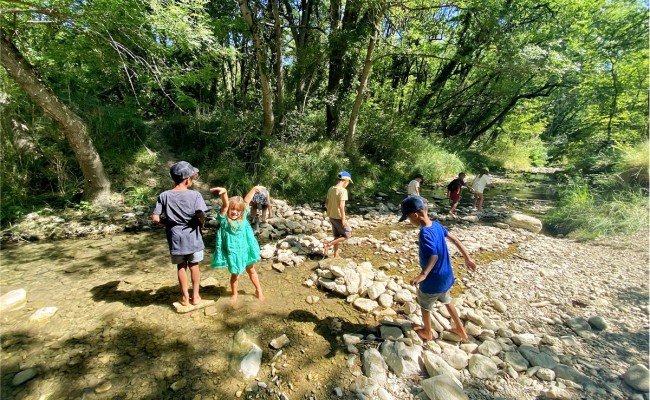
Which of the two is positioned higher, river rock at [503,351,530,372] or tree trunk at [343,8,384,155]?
tree trunk at [343,8,384,155]

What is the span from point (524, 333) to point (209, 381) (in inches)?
169

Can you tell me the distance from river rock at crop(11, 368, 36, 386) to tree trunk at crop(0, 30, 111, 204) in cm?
599

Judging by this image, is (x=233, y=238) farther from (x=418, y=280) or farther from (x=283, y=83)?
(x=283, y=83)

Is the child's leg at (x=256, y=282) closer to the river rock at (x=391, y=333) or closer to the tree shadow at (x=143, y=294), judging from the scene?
the tree shadow at (x=143, y=294)

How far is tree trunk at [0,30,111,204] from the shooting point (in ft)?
19.2

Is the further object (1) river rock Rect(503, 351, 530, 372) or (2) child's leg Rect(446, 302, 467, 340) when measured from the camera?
(2) child's leg Rect(446, 302, 467, 340)

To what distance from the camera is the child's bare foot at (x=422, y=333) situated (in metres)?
3.56

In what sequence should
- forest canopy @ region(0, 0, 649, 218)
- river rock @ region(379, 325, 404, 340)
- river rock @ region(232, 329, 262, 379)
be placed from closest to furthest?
river rock @ region(232, 329, 262, 379)
river rock @ region(379, 325, 404, 340)
forest canopy @ region(0, 0, 649, 218)

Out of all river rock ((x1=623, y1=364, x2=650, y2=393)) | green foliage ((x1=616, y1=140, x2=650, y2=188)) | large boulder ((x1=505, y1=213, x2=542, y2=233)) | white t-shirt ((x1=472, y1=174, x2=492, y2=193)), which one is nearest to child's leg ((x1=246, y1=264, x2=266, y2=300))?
river rock ((x1=623, y1=364, x2=650, y2=393))

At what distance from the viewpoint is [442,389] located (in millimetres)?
2684

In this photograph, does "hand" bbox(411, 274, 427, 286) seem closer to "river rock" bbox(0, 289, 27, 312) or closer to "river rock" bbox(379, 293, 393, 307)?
"river rock" bbox(379, 293, 393, 307)

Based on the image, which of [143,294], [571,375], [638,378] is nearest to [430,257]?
[571,375]

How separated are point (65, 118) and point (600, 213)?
1537 centimetres

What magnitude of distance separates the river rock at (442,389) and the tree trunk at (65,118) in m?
9.36
